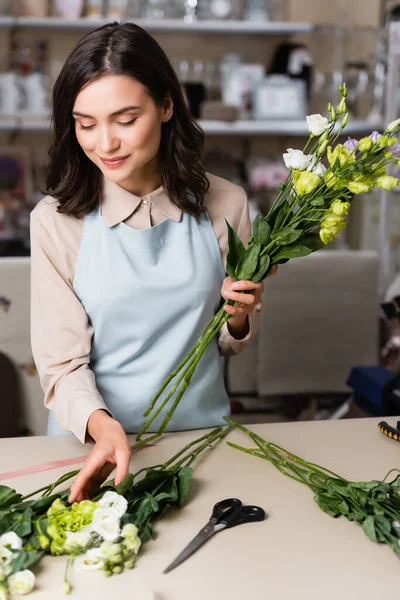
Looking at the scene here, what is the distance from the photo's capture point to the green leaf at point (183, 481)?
102 cm

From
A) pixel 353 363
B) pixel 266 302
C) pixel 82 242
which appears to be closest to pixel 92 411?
pixel 82 242

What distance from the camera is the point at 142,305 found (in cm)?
133

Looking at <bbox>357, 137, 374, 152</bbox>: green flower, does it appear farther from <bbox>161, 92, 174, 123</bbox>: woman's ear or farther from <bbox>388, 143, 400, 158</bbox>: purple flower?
<bbox>161, 92, 174, 123</bbox>: woman's ear

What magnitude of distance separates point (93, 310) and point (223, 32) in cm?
288

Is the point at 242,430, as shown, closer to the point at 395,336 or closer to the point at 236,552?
the point at 236,552

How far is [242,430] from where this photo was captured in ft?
4.23

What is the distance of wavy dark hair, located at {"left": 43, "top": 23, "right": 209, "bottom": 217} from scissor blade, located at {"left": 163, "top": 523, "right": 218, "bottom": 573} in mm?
625

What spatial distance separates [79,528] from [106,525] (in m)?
0.04

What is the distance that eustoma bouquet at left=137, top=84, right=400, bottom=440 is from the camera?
98 centimetres

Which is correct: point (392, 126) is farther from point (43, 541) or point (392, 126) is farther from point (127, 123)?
point (43, 541)

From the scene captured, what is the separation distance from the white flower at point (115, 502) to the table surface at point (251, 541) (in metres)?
0.07

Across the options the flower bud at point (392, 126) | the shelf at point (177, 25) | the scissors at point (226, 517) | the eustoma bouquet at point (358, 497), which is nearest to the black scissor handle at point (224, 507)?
the scissors at point (226, 517)

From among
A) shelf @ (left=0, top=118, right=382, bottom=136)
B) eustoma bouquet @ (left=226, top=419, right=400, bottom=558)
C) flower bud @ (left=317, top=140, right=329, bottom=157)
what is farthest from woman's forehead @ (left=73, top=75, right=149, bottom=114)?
shelf @ (left=0, top=118, right=382, bottom=136)

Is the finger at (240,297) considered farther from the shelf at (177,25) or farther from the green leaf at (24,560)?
the shelf at (177,25)
